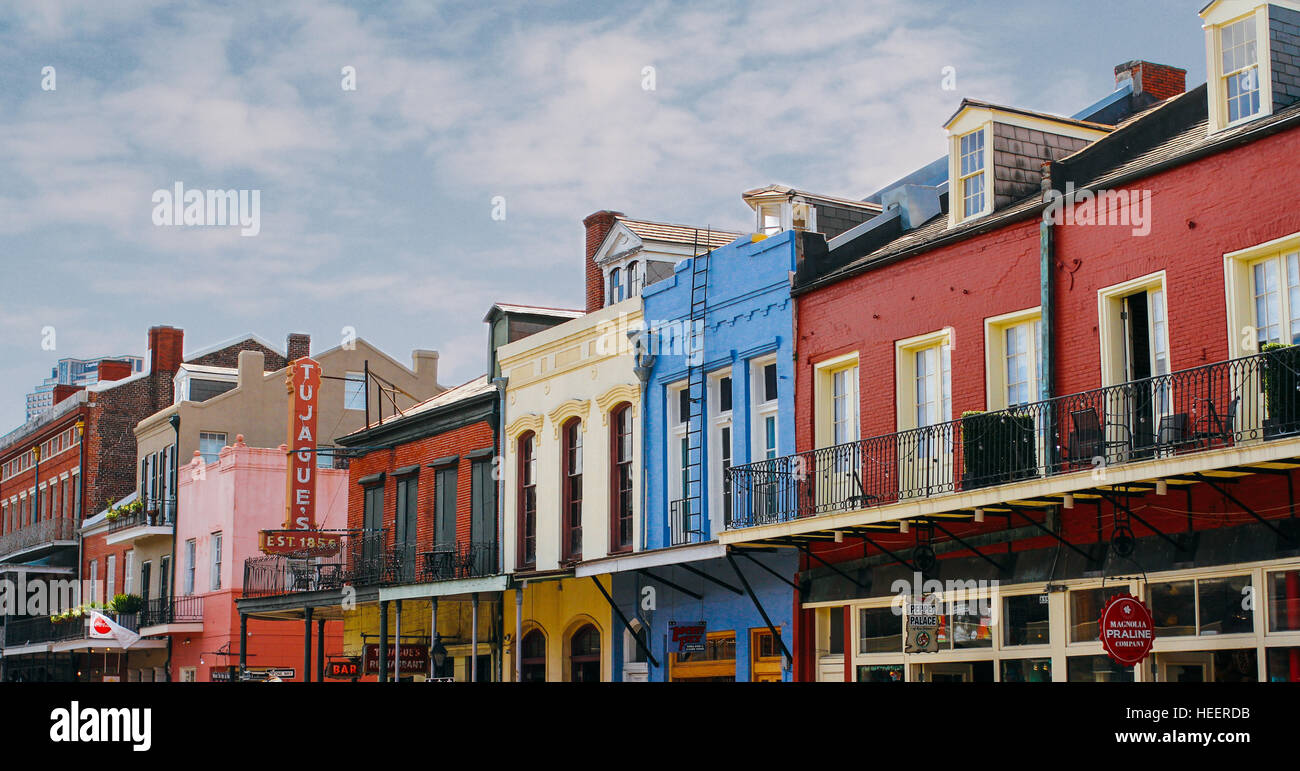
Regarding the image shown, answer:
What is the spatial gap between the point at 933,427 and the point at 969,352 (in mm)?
1264

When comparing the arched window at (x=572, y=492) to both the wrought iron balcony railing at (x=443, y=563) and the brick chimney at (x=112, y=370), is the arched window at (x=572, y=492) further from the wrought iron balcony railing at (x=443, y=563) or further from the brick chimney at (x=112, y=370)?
the brick chimney at (x=112, y=370)

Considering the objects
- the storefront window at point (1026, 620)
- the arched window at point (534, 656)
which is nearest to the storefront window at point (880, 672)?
the storefront window at point (1026, 620)

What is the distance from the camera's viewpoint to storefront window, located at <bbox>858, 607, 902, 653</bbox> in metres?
18.3

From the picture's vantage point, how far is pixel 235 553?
37.4m

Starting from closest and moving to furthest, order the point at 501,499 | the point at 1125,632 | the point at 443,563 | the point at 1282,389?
the point at 1282,389, the point at 1125,632, the point at 501,499, the point at 443,563

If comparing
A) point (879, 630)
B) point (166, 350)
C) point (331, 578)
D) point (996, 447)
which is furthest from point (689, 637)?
point (166, 350)

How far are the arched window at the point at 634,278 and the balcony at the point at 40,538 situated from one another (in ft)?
101

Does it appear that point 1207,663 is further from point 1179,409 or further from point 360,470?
point 360,470

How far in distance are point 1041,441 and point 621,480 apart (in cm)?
938

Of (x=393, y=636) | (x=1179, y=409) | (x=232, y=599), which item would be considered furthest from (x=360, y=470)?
(x=1179, y=409)

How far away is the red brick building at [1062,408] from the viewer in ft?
46.4

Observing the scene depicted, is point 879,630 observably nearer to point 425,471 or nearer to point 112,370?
point 425,471

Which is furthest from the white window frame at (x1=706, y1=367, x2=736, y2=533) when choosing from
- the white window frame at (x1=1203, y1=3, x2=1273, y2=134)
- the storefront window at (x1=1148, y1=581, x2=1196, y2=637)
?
the white window frame at (x1=1203, y1=3, x2=1273, y2=134)

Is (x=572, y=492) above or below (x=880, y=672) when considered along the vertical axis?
above
